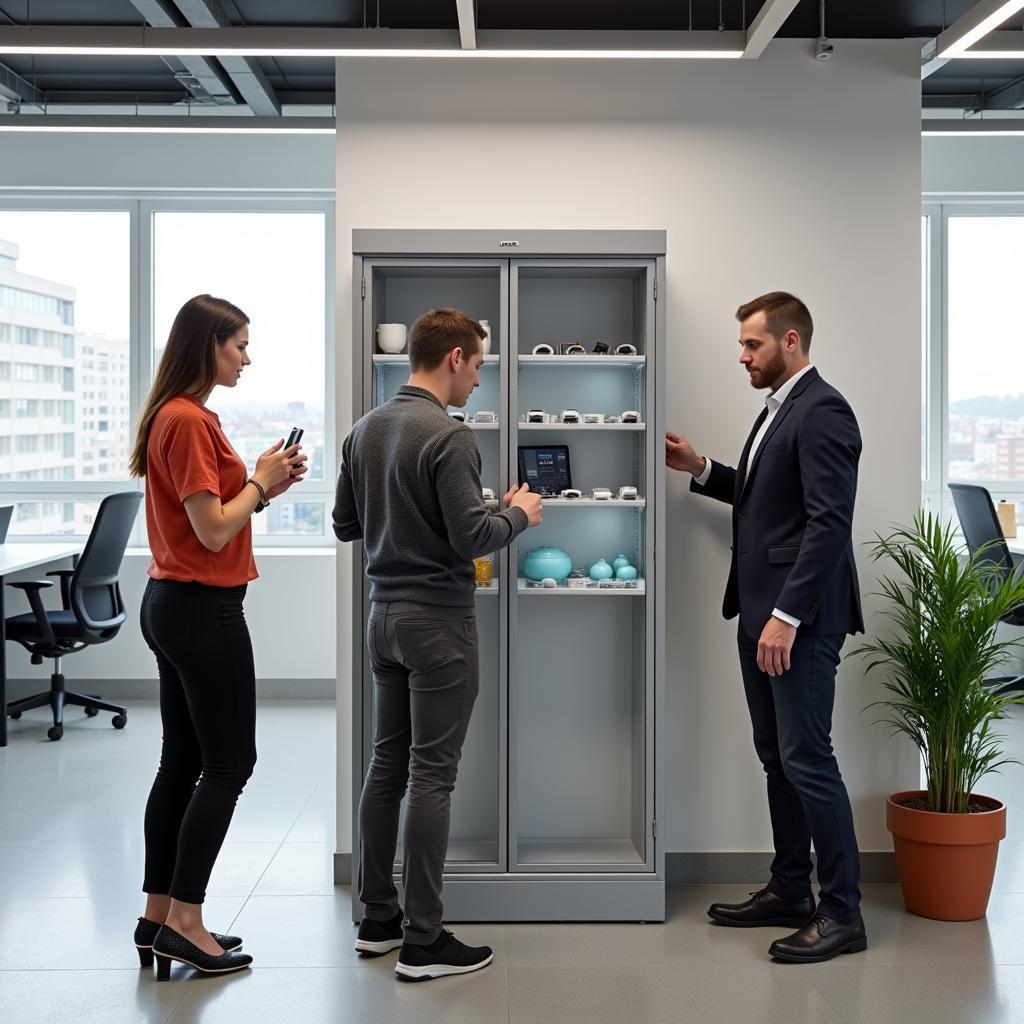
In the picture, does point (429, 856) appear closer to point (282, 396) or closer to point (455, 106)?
point (455, 106)

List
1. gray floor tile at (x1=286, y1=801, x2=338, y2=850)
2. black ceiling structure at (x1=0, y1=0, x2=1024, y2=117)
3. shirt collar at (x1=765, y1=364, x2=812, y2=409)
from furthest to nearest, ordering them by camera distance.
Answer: gray floor tile at (x1=286, y1=801, x2=338, y2=850)
black ceiling structure at (x1=0, y1=0, x2=1024, y2=117)
shirt collar at (x1=765, y1=364, x2=812, y2=409)

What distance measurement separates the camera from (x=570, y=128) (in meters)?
3.71

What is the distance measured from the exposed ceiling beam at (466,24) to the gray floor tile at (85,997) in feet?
9.24

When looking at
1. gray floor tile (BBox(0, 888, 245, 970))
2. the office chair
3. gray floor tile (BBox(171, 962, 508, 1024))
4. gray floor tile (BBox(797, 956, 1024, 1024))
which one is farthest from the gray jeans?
the office chair

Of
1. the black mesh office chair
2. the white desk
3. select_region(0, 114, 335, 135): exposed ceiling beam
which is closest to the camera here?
select_region(0, 114, 335, 135): exposed ceiling beam

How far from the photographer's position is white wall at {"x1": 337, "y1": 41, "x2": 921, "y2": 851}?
12.1ft

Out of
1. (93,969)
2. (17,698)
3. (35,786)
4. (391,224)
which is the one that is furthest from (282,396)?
(93,969)

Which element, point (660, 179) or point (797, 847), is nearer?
point (797, 847)

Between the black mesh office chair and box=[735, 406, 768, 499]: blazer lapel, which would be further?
the black mesh office chair

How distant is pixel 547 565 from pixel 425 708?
30.4 inches

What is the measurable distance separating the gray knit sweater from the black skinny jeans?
400 millimetres

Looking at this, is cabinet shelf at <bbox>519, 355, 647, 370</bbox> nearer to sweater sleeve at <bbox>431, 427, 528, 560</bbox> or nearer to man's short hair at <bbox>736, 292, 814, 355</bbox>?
man's short hair at <bbox>736, 292, 814, 355</bbox>

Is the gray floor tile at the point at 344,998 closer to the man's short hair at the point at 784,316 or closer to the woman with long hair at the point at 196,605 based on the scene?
the woman with long hair at the point at 196,605

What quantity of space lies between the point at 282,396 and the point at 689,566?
4110 millimetres
